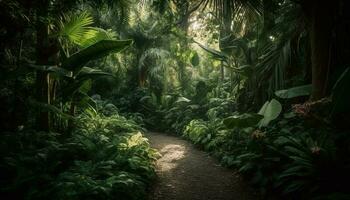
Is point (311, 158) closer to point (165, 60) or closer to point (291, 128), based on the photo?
point (291, 128)

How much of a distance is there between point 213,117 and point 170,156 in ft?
10.7

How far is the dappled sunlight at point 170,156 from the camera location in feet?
23.8

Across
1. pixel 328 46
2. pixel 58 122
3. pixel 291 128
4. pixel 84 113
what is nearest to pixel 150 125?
pixel 84 113

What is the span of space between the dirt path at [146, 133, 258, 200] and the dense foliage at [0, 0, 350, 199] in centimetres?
31

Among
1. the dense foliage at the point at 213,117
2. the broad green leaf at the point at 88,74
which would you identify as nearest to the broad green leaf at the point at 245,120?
the dense foliage at the point at 213,117

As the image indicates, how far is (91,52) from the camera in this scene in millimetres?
6668

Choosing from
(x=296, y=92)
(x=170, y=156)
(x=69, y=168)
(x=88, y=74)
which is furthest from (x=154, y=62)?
(x=69, y=168)

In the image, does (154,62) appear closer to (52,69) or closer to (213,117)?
(213,117)

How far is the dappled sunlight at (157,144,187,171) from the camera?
23.8 ft

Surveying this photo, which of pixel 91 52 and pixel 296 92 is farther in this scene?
pixel 91 52

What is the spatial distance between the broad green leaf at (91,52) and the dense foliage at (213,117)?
0.02 meters

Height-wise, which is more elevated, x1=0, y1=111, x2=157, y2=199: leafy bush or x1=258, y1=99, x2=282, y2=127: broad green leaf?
x1=258, y1=99, x2=282, y2=127: broad green leaf

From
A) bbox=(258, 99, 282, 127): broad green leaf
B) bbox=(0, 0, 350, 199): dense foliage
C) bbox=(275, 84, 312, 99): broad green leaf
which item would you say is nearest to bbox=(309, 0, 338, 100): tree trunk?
bbox=(0, 0, 350, 199): dense foliage

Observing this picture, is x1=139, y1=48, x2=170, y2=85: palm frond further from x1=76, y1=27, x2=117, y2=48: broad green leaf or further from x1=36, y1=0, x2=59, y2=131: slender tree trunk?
x1=36, y1=0, x2=59, y2=131: slender tree trunk
